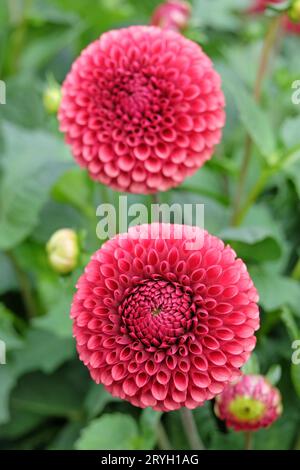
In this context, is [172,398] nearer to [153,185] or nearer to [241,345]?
[241,345]

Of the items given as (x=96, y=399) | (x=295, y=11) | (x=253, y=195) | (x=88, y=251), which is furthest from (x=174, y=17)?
(x=96, y=399)

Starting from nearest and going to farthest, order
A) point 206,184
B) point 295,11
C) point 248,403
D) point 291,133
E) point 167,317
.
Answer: point 167,317, point 248,403, point 295,11, point 291,133, point 206,184

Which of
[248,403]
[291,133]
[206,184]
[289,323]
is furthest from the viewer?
[206,184]

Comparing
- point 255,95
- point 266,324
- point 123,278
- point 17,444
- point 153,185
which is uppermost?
point 255,95

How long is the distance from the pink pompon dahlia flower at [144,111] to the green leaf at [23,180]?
298mm

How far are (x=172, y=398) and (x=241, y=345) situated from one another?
0.09 metres

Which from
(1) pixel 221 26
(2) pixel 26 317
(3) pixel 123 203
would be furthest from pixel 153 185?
(1) pixel 221 26

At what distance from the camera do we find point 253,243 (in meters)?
1.02

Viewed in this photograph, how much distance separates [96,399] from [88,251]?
24 cm

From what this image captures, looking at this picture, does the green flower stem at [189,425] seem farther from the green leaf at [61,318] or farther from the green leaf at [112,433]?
the green leaf at [61,318]

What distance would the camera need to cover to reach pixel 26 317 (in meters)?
1.42

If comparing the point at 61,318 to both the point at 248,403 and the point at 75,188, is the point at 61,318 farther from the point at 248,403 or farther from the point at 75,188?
the point at 248,403

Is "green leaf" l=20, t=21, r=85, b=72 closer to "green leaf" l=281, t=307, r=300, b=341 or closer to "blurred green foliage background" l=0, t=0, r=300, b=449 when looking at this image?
"blurred green foliage background" l=0, t=0, r=300, b=449

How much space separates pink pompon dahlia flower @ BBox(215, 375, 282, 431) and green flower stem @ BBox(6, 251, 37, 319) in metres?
0.53
